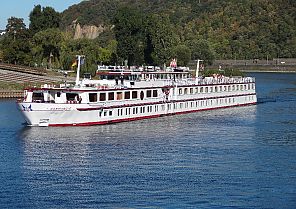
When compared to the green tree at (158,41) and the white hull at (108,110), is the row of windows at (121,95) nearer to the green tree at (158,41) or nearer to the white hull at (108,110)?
the white hull at (108,110)

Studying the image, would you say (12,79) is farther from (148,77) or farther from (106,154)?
(106,154)

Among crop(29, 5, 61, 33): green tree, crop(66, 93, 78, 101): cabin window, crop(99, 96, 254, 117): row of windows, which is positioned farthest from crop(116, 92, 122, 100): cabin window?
crop(29, 5, 61, 33): green tree

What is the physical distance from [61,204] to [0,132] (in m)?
22.4

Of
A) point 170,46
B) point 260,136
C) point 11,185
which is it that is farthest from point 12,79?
point 11,185

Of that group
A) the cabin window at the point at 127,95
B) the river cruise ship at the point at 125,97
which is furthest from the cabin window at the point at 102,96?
the cabin window at the point at 127,95

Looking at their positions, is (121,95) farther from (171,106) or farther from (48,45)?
(48,45)

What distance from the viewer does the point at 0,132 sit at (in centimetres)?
5366

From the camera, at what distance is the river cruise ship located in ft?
183

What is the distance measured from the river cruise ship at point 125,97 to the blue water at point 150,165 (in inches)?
55.2

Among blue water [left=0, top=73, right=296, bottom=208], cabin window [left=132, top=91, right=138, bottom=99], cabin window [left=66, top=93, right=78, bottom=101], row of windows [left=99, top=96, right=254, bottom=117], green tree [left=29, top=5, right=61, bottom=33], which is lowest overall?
blue water [left=0, top=73, right=296, bottom=208]

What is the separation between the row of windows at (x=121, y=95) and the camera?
191ft

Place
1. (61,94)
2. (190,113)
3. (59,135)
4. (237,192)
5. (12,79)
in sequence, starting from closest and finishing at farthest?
(237,192) → (59,135) → (61,94) → (190,113) → (12,79)

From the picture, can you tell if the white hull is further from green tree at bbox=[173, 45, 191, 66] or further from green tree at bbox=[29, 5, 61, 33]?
green tree at bbox=[173, 45, 191, 66]

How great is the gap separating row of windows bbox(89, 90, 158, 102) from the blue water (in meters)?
2.49
